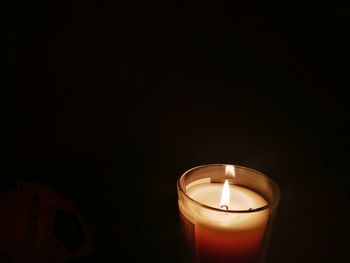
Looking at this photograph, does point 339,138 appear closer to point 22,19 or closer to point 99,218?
point 99,218

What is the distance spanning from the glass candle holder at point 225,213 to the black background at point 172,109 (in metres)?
0.11

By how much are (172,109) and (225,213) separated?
254 millimetres

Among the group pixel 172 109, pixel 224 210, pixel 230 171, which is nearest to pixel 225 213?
pixel 224 210

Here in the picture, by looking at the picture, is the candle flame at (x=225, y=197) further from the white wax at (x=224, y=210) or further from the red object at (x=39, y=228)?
the red object at (x=39, y=228)

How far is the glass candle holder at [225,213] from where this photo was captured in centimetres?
49

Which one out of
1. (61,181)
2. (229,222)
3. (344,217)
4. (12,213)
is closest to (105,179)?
(61,181)

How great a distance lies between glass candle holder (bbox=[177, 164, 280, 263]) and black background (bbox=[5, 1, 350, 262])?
110 mm

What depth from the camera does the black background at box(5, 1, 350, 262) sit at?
2.00 feet

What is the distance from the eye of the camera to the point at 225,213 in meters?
0.48

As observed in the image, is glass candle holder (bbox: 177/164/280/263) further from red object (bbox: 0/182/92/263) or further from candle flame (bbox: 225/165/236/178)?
red object (bbox: 0/182/92/263)

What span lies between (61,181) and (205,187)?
32 cm

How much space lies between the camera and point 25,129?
2.21ft

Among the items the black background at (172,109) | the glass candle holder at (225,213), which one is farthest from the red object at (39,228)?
the glass candle holder at (225,213)

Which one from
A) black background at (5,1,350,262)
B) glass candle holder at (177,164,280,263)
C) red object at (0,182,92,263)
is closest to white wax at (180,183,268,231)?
glass candle holder at (177,164,280,263)
